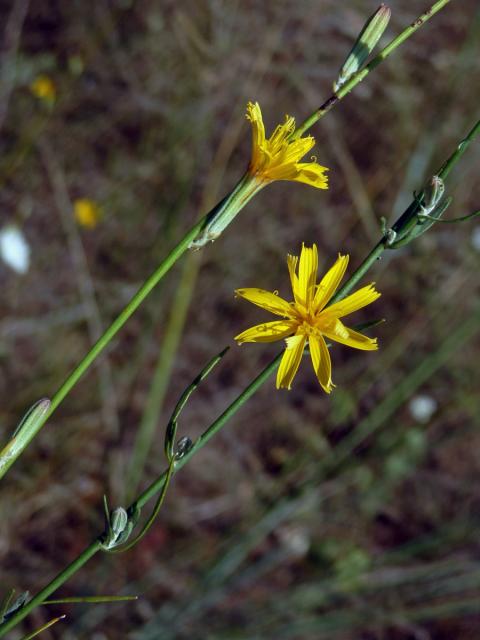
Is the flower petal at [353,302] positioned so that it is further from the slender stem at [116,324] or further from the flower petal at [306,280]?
the slender stem at [116,324]

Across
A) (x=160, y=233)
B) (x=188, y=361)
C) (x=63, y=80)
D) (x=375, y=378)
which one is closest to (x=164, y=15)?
(x=63, y=80)

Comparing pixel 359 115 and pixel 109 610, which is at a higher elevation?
pixel 359 115

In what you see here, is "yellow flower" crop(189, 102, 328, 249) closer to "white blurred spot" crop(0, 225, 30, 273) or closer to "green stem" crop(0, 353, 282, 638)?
"green stem" crop(0, 353, 282, 638)

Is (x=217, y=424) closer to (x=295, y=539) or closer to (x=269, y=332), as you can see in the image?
(x=269, y=332)

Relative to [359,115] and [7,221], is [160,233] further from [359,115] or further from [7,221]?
[359,115]

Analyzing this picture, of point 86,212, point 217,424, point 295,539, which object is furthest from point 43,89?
point 217,424

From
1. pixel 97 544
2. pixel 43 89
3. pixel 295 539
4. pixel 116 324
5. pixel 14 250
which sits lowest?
pixel 97 544
